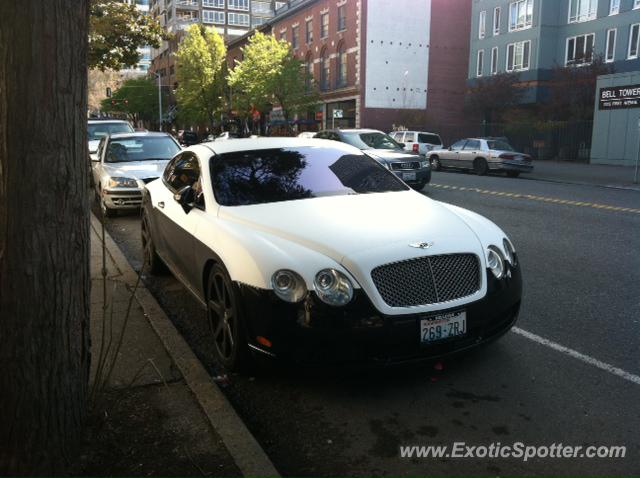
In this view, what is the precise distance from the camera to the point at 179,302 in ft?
19.4

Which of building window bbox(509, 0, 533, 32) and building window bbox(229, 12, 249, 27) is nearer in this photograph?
building window bbox(509, 0, 533, 32)

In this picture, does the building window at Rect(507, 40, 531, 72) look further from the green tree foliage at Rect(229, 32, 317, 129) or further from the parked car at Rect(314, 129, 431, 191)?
the parked car at Rect(314, 129, 431, 191)

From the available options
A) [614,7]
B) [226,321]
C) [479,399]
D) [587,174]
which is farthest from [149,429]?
[614,7]

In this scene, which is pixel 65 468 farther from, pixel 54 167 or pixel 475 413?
pixel 475 413

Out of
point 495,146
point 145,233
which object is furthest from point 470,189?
point 145,233

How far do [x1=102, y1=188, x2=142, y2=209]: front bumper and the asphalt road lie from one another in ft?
17.7

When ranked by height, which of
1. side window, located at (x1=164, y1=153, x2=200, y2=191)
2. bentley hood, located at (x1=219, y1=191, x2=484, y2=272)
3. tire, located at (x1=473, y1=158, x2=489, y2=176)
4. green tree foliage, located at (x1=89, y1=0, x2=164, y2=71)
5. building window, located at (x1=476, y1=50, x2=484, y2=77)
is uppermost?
building window, located at (x1=476, y1=50, x2=484, y2=77)

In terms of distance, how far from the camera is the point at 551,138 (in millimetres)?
32375

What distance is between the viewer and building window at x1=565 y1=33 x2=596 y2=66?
106 ft

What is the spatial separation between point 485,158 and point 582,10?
1737 cm

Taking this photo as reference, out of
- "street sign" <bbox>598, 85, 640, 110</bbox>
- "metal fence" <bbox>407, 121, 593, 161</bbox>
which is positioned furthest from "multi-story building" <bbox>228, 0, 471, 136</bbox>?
"street sign" <bbox>598, 85, 640, 110</bbox>

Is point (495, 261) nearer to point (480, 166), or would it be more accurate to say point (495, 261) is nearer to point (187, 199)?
point (187, 199)

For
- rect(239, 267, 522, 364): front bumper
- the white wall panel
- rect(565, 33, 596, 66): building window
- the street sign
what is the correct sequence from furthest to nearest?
the white wall panel, rect(565, 33, 596, 66): building window, the street sign, rect(239, 267, 522, 364): front bumper

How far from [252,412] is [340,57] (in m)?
45.5
